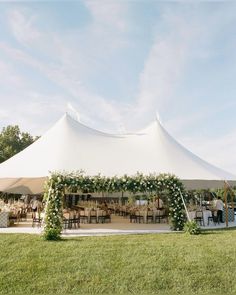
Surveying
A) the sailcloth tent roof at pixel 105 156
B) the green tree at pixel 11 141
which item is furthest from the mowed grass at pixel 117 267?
the green tree at pixel 11 141

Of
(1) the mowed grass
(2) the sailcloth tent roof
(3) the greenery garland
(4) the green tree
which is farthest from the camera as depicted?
(4) the green tree

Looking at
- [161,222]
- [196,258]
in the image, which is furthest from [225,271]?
[161,222]

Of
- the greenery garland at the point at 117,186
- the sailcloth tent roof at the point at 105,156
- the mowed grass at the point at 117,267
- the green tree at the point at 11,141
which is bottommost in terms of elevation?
the mowed grass at the point at 117,267

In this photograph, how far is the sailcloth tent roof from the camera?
1419 centimetres

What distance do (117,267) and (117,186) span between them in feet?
18.6

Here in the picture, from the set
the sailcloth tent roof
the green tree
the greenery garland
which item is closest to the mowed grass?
the greenery garland

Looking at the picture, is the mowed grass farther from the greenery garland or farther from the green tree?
the green tree

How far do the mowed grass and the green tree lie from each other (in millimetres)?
33451

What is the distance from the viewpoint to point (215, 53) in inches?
474

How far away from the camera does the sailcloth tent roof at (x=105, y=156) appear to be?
1419cm

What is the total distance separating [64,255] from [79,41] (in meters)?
6.52

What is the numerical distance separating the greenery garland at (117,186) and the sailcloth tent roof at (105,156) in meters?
0.39

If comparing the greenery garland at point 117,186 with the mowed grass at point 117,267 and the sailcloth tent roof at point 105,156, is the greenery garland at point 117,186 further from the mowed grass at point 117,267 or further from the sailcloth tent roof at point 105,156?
the mowed grass at point 117,267

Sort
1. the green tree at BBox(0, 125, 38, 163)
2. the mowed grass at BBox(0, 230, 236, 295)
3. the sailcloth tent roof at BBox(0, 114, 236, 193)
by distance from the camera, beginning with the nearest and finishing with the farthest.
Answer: the mowed grass at BBox(0, 230, 236, 295) → the sailcloth tent roof at BBox(0, 114, 236, 193) → the green tree at BBox(0, 125, 38, 163)
